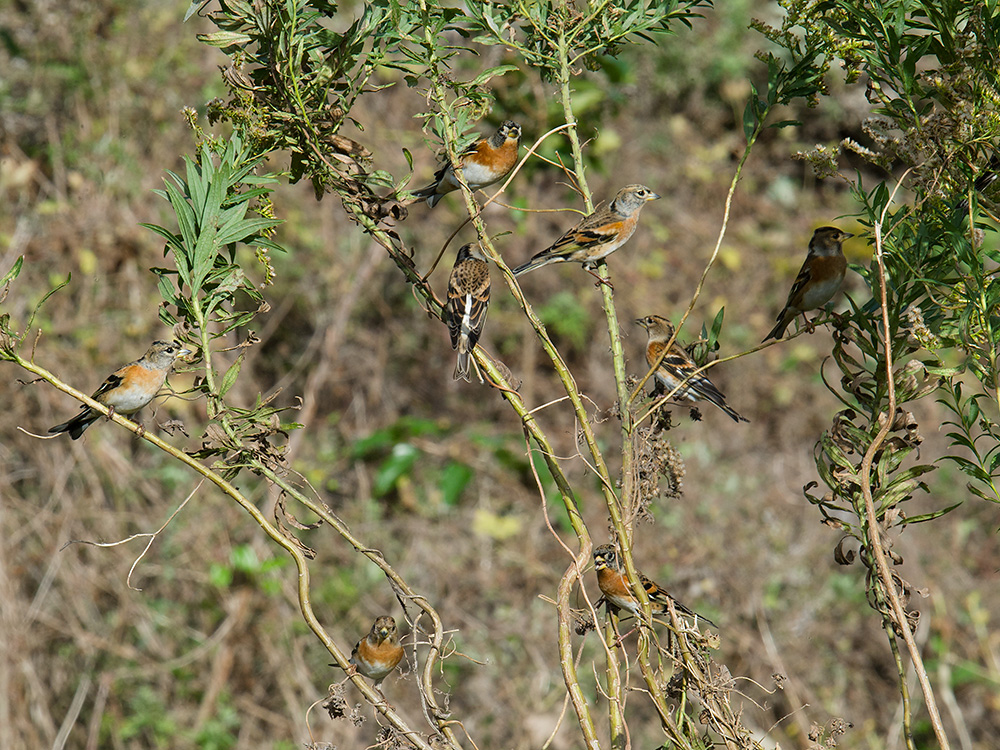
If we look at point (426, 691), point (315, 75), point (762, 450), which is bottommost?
point (762, 450)

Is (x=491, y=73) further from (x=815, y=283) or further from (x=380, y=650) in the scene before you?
(x=380, y=650)

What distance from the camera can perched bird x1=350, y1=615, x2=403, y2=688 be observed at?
4.27 m

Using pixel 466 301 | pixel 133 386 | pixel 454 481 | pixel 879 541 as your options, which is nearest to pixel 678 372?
pixel 466 301

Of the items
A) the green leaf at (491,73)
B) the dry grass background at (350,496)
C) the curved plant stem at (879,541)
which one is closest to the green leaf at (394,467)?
the dry grass background at (350,496)

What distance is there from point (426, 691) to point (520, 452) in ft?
19.7

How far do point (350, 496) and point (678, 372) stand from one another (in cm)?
556

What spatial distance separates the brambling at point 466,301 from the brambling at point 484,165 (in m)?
0.29

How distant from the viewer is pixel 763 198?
1166 cm

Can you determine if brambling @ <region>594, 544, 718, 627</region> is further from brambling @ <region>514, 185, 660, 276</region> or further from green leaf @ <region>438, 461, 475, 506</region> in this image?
green leaf @ <region>438, 461, 475, 506</region>

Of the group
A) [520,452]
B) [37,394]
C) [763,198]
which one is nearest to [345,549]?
[520,452]

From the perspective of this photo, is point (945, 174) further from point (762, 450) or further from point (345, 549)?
point (762, 450)

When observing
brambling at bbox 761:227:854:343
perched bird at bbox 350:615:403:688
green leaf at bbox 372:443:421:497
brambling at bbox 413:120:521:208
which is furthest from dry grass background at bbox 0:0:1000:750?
brambling at bbox 761:227:854:343

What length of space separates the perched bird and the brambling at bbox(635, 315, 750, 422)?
175 cm

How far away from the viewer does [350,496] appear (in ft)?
26.5
